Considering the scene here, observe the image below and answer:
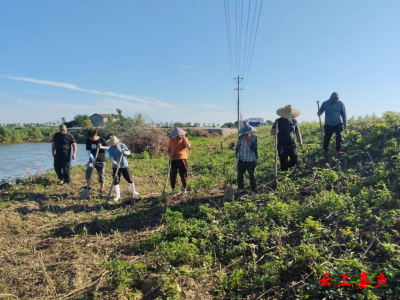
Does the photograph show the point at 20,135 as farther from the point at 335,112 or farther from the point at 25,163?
the point at 335,112

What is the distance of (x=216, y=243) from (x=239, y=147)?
245 cm

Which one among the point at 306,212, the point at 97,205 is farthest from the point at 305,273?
the point at 97,205

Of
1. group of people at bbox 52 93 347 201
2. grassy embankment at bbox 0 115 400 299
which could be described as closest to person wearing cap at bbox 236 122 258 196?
group of people at bbox 52 93 347 201

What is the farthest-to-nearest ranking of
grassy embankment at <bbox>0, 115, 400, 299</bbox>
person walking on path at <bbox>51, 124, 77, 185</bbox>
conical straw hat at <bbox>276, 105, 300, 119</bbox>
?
person walking on path at <bbox>51, 124, 77, 185</bbox>
conical straw hat at <bbox>276, 105, 300, 119</bbox>
grassy embankment at <bbox>0, 115, 400, 299</bbox>

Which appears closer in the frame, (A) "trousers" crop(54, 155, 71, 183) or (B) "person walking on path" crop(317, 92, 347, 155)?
(B) "person walking on path" crop(317, 92, 347, 155)

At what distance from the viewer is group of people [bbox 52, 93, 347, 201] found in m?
5.52

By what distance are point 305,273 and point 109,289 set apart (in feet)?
6.94

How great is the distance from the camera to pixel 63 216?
5.43 meters

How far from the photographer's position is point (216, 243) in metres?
3.62

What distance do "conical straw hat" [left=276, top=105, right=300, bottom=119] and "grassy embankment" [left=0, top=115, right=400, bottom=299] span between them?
1399mm

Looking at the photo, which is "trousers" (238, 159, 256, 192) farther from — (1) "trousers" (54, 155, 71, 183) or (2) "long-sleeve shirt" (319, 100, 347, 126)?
(1) "trousers" (54, 155, 71, 183)

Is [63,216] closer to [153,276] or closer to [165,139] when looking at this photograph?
[153,276]

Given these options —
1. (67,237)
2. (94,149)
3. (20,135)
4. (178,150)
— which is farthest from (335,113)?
(20,135)

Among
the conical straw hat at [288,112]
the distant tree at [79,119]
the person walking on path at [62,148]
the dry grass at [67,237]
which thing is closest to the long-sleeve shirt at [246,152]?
the conical straw hat at [288,112]
